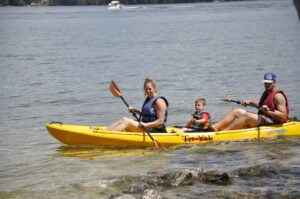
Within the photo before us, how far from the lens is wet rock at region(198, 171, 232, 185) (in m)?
7.05

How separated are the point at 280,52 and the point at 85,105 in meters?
14.3

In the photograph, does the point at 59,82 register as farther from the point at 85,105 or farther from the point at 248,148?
the point at 248,148

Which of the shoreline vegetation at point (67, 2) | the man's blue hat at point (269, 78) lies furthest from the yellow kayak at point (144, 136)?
the shoreline vegetation at point (67, 2)

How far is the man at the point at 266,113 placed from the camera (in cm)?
981

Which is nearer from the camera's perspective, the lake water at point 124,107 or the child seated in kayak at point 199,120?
the lake water at point 124,107

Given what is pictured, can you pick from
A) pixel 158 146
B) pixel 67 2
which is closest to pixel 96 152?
pixel 158 146

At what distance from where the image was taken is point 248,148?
31.0 feet

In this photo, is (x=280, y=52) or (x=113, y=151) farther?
(x=280, y=52)

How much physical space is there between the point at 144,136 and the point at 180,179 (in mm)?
2730

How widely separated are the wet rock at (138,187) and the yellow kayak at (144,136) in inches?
→ 107

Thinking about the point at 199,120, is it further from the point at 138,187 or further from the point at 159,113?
the point at 138,187

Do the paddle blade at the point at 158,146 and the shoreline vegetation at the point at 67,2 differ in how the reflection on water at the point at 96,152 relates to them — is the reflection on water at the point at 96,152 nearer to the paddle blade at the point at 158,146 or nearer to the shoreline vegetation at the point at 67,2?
the paddle blade at the point at 158,146

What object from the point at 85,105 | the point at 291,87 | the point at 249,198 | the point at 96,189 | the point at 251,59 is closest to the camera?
the point at 249,198

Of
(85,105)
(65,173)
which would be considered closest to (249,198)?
(65,173)
